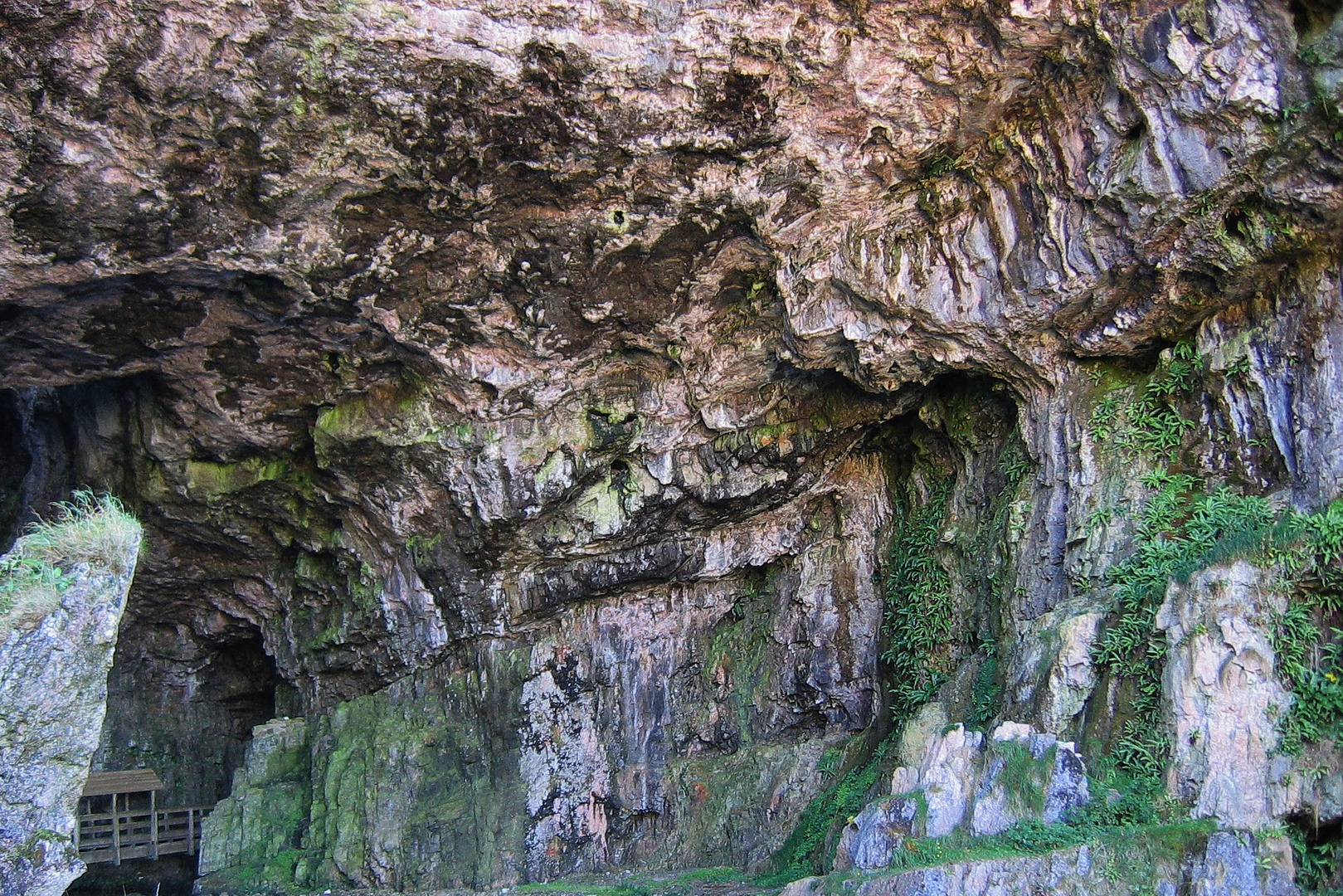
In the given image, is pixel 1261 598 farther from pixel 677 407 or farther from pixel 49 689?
pixel 49 689

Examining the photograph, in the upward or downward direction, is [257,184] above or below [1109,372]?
above

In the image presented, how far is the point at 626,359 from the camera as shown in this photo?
12.4 m

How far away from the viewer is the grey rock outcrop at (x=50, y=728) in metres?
7.55

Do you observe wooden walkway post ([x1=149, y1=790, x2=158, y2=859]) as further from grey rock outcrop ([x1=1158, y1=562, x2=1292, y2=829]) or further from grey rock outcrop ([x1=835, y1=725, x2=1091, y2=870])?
grey rock outcrop ([x1=1158, y1=562, x2=1292, y2=829])

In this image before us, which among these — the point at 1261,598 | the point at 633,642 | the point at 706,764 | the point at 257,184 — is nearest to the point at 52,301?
the point at 257,184

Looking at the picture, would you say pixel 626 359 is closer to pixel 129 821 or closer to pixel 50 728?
pixel 50 728

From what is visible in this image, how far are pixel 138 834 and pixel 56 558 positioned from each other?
30.6 ft

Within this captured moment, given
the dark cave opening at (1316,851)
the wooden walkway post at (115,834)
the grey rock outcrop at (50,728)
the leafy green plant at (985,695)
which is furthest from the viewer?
the wooden walkway post at (115,834)

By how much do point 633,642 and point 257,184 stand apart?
8.13 m

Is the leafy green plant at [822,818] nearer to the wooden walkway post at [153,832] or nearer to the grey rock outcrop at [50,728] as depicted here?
the grey rock outcrop at [50,728]

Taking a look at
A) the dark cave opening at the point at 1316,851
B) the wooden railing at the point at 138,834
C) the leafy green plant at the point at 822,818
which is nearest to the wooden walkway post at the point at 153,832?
the wooden railing at the point at 138,834

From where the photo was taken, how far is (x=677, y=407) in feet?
42.2

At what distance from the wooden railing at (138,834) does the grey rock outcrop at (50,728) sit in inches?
308

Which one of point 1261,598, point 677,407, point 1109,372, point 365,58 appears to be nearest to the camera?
point 1261,598
